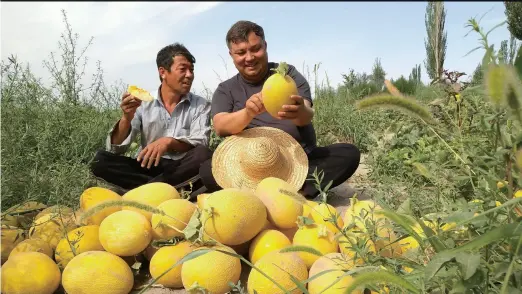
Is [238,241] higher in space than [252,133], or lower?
lower

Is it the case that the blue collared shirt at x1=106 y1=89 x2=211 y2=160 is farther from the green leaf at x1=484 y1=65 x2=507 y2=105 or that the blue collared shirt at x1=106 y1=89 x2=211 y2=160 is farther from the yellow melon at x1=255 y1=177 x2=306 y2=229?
the green leaf at x1=484 y1=65 x2=507 y2=105

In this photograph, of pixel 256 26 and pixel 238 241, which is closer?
pixel 238 241

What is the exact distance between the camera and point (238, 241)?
185 cm

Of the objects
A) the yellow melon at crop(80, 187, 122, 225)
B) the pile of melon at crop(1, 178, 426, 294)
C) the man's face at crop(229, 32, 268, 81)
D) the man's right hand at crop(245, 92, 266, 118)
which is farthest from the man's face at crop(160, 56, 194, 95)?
the pile of melon at crop(1, 178, 426, 294)

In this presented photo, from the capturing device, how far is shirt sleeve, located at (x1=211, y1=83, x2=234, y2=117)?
308 cm

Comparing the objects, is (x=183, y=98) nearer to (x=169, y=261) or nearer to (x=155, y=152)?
(x=155, y=152)

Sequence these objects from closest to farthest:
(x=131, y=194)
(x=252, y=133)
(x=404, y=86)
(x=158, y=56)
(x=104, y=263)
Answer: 1. (x=104, y=263)
2. (x=131, y=194)
3. (x=252, y=133)
4. (x=158, y=56)
5. (x=404, y=86)

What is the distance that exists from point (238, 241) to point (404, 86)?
25.1ft

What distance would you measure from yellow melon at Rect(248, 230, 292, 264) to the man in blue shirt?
1.21m

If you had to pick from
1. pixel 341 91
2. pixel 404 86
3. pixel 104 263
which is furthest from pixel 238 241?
pixel 404 86

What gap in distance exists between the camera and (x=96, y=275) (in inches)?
70.1

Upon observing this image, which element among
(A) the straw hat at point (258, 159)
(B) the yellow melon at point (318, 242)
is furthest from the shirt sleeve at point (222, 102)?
(B) the yellow melon at point (318, 242)

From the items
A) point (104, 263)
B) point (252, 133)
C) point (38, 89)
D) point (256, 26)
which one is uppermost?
point (256, 26)

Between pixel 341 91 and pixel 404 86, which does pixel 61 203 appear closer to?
pixel 341 91
